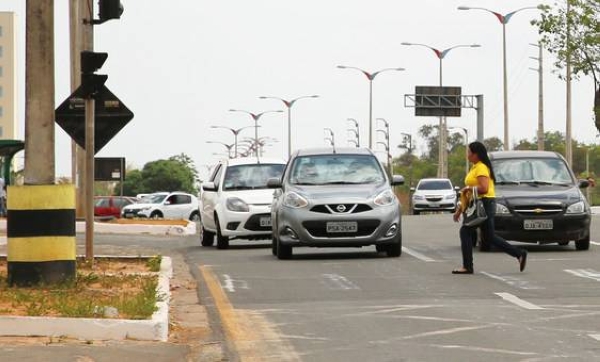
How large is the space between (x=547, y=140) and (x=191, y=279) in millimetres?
157193

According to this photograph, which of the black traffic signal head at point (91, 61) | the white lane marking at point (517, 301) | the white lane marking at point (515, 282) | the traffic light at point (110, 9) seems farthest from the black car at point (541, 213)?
the traffic light at point (110, 9)

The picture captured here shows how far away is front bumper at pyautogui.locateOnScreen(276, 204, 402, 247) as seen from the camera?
22.2 m

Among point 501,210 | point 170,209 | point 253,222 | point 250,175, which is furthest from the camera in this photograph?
point 170,209

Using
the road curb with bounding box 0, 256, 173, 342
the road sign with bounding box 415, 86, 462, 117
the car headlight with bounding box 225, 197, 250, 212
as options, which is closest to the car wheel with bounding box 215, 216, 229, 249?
the car headlight with bounding box 225, 197, 250, 212

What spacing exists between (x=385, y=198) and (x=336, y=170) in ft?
4.13

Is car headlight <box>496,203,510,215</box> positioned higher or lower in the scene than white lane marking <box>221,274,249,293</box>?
higher

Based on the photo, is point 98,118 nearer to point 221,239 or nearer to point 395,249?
point 395,249

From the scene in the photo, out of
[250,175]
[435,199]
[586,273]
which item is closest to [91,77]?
[586,273]

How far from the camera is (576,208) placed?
938 inches

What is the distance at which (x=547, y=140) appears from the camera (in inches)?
6831

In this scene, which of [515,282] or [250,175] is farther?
[250,175]

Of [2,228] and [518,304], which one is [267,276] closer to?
[518,304]

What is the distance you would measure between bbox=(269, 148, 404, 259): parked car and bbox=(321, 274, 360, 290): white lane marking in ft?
11.4

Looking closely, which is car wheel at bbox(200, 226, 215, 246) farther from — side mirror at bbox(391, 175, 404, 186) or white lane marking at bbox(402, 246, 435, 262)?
side mirror at bbox(391, 175, 404, 186)
